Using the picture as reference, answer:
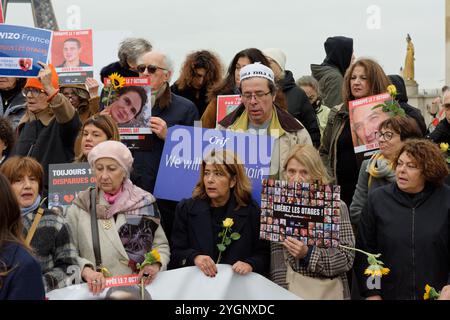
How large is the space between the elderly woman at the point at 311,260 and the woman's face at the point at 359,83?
187 cm

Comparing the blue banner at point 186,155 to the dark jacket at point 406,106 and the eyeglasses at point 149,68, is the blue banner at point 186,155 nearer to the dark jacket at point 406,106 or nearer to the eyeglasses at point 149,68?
the eyeglasses at point 149,68

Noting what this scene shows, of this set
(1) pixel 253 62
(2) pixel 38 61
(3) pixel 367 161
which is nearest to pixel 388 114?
(3) pixel 367 161

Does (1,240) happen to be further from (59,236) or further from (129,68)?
(129,68)

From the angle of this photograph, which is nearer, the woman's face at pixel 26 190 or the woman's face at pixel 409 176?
the woman's face at pixel 26 190

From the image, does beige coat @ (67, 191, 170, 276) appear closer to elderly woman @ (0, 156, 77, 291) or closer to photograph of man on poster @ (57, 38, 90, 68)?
elderly woman @ (0, 156, 77, 291)

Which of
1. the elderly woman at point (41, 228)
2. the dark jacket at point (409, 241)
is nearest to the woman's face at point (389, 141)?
the dark jacket at point (409, 241)

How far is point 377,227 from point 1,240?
3.35m

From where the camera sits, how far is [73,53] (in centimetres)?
973

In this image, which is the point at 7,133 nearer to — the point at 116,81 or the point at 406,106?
the point at 116,81

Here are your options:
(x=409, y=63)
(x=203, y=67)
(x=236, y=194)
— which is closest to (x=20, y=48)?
(x=203, y=67)

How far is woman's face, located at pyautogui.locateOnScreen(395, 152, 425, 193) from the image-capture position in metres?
6.59

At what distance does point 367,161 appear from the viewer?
A: 7.63 metres

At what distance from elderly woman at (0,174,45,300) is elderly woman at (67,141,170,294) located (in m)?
2.22

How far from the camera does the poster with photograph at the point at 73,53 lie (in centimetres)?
954
